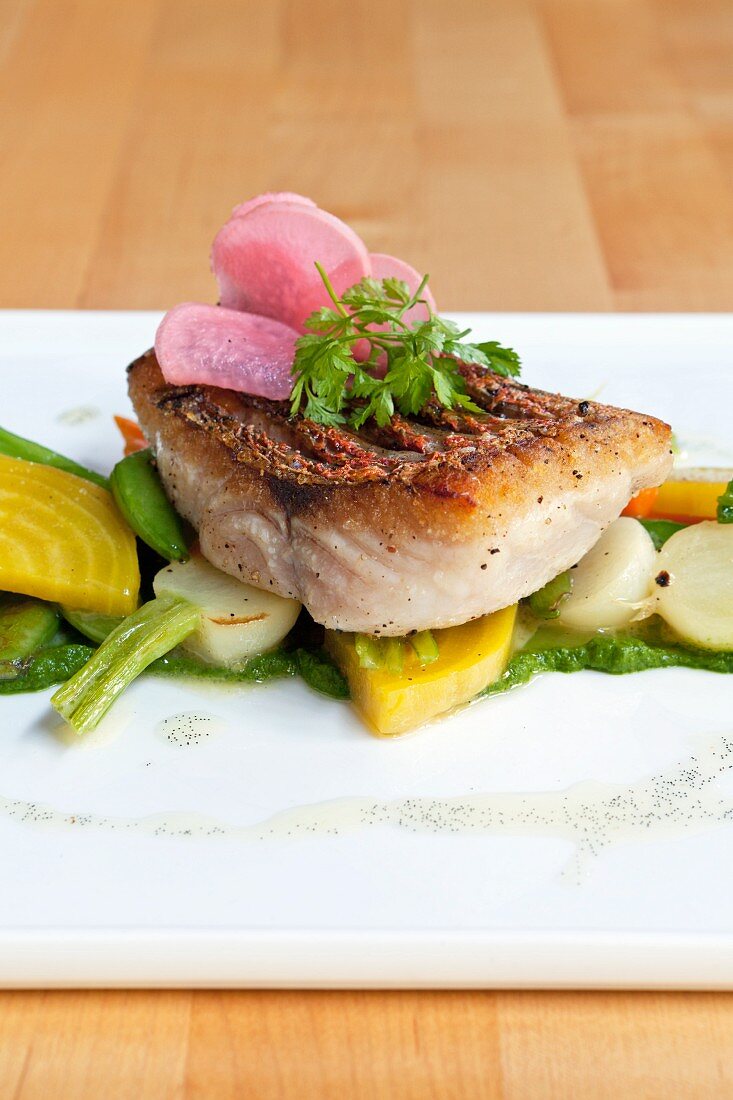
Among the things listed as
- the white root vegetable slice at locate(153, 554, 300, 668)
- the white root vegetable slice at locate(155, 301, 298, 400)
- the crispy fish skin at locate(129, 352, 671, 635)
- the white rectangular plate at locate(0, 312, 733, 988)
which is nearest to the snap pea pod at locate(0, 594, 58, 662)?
the white rectangular plate at locate(0, 312, 733, 988)

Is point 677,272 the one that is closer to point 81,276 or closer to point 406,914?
point 81,276

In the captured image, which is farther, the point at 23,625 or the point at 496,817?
Answer: the point at 23,625

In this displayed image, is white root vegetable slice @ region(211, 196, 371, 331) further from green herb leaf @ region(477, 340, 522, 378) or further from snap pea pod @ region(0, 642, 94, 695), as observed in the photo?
snap pea pod @ region(0, 642, 94, 695)

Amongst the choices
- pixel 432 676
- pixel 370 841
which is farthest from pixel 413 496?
pixel 370 841

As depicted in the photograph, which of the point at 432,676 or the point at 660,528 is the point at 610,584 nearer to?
the point at 660,528

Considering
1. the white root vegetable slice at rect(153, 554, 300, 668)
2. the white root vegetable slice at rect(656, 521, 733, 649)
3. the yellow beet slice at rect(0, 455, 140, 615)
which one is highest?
the yellow beet slice at rect(0, 455, 140, 615)

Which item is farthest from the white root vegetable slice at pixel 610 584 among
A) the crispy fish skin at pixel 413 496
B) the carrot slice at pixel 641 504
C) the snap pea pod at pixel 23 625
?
the snap pea pod at pixel 23 625
